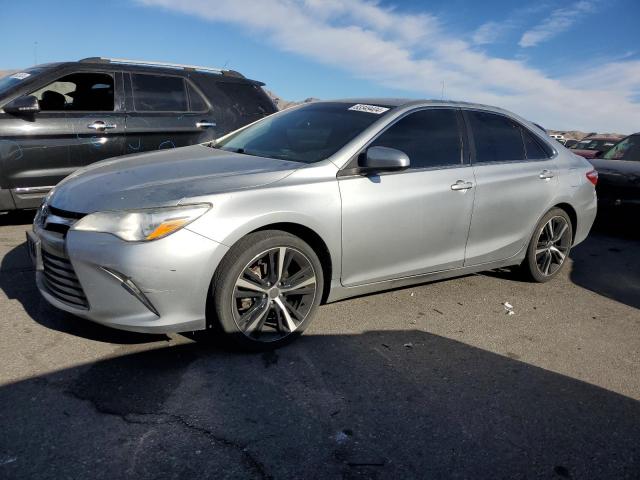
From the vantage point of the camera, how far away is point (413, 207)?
3.82 m

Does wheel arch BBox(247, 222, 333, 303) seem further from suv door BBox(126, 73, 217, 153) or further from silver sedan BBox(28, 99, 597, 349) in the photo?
suv door BBox(126, 73, 217, 153)

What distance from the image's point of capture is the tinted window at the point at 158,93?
6.23 meters

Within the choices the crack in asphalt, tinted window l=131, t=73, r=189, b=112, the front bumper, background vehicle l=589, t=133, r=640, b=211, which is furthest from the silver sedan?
background vehicle l=589, t=133, r=640, b=211

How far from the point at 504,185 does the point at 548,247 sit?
1.00 meters

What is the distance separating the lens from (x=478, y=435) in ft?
8.57

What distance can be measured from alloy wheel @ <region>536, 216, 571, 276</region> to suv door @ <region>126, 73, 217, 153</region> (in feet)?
12.8

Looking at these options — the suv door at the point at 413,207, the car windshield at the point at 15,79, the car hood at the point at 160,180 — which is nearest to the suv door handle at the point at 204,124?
the car windshield at the point at 15,79

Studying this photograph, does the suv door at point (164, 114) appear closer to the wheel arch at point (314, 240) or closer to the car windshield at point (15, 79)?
the car windshield at point (15, 79)

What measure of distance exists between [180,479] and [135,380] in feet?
2.73

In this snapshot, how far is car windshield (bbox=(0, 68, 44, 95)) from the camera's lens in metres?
5.56

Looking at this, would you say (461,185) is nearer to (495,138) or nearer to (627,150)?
(495,138)

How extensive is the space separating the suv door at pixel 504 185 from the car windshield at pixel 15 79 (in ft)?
14.7

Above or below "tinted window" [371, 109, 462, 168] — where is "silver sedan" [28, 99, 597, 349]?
below

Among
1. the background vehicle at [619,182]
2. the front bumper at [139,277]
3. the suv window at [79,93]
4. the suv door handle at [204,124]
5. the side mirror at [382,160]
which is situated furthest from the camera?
the background vehicle at [619,182]
